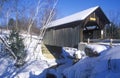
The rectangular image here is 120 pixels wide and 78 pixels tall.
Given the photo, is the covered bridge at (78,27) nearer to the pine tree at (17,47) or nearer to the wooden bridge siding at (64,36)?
the wooden bridge siding at (64,36)

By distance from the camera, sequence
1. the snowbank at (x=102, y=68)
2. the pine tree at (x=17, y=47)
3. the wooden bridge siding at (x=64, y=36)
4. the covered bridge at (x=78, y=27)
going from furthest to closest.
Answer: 1. the pine tree at (x=17, y=47)
2. the wooden bridge siding at (x=64, y=36)
3. the covered bridge at (x=78, y=27)
4. the snowbank at (x=102, y=68)

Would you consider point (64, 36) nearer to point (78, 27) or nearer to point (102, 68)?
point (78, 27)

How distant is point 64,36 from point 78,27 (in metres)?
2.62

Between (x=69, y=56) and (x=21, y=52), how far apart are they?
417cm

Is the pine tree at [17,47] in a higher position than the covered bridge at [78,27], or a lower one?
lower

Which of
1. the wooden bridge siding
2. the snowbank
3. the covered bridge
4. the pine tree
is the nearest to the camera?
the snowbank

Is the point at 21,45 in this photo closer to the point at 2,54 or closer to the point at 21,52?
the point at 21,52

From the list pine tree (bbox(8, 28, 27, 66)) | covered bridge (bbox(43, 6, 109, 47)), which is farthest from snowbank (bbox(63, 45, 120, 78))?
pine tree (bbox(8, 28, 27, 66))

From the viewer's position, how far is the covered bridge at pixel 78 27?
53.9ft

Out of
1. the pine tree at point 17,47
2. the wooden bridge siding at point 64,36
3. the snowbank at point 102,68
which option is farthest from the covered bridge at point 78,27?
the snowbank at point 102,68

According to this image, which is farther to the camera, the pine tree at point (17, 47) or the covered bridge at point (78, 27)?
the pine tree at point (17, 47)

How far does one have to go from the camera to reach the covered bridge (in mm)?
16438

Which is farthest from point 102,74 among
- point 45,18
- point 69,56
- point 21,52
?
point 45,18

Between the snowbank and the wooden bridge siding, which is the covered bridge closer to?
the wooden bridge siding
